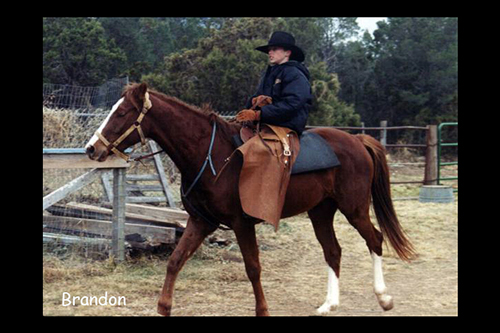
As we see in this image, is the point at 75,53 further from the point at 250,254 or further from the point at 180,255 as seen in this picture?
the point at 250,254

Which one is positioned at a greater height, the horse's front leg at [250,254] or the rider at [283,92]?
the rider at [283,92]

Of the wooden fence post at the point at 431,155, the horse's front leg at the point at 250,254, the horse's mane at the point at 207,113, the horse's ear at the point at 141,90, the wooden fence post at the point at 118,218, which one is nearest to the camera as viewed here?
the horse's ear at the point at 141,90

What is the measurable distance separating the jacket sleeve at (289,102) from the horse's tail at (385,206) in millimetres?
1075

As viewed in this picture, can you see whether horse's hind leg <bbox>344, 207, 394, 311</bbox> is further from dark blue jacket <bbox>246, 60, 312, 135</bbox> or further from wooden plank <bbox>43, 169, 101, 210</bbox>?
wooden plank <bbox>43, 169, 101, 210</bbox>

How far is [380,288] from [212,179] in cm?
188

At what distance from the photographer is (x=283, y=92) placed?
5004 mm

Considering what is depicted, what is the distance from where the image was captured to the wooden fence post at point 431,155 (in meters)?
13.1

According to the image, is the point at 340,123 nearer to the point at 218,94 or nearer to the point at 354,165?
the point at 218,94

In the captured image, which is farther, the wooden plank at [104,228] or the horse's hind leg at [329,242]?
the wooden plank at [104,228]

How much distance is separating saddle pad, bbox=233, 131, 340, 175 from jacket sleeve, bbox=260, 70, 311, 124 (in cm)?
33

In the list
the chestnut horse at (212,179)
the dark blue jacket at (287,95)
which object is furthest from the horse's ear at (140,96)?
the dark blue jacket at (287,95)

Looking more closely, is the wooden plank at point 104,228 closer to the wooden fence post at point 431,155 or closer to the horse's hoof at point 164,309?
the horse's hoof at point 164,309

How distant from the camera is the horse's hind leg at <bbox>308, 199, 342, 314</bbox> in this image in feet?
17.4

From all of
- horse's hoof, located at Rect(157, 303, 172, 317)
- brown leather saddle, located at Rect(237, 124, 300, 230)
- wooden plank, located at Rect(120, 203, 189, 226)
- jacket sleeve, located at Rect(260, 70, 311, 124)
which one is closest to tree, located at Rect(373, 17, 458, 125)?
wooden plank, located at Rect(120, 203, 189, 226)
